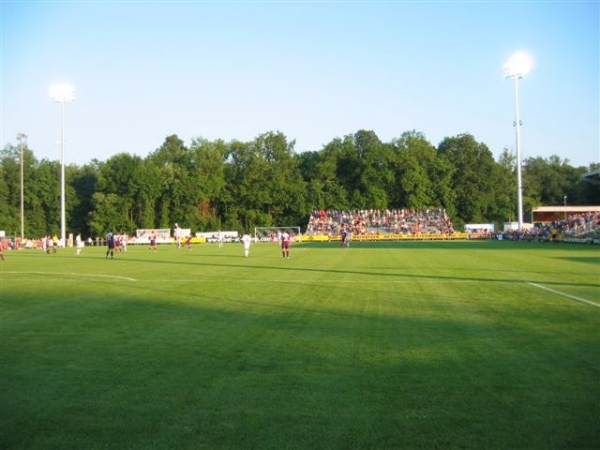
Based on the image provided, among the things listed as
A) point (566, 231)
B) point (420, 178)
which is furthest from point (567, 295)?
point (420, 178)

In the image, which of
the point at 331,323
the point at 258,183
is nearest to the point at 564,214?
the point at 258,183

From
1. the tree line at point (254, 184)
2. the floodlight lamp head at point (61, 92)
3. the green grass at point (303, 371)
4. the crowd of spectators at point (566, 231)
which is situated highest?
the floodlight lamp head at point (61, 92)

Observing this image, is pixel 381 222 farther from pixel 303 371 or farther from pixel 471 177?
pixel 303 371

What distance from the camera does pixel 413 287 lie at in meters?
15.6

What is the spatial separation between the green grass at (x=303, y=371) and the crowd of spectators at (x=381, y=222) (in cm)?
6549

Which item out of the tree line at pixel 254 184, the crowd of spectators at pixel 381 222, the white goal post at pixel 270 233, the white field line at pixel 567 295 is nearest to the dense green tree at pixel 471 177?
the tree line at pixel 254 184

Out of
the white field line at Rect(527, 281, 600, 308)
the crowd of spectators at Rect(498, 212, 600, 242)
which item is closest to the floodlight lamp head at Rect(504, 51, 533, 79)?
the crowd of spectators at Rect(498, 212, 600, 242)

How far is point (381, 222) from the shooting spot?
266ft

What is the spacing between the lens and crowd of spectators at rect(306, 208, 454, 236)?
7900 centimetres

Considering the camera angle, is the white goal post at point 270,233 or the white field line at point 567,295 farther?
the white goal post at point 270,233

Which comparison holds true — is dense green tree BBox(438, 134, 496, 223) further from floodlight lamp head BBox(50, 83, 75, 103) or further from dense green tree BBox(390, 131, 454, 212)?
floodlight lamp head BBox(50, 83, 75, 103)

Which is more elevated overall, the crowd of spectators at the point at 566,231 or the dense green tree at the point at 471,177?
the dense green tree at the point at 471,177

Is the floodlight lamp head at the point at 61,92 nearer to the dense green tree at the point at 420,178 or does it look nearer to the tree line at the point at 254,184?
the tree line at the point at 254,184

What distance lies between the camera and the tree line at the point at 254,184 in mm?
89125
